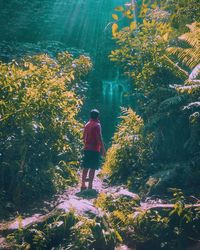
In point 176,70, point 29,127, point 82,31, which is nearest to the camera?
point 29,127

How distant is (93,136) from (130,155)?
52.5 inches

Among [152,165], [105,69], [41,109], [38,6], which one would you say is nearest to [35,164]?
[41,109]

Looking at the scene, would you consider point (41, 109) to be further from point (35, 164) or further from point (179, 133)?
point (179, 133)

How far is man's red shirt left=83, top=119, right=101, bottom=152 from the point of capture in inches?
279

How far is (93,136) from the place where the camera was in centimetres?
710

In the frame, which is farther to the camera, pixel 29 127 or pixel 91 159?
pixel 91 159

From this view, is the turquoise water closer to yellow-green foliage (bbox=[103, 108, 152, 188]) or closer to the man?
yellow-green foliage (bbox=[103, 108, 152, 188])

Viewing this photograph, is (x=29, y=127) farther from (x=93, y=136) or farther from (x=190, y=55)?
(x=190, y=55)

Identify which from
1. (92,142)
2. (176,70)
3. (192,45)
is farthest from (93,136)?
(192,45)

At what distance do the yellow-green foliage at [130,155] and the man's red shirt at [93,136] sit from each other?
108 centimetres

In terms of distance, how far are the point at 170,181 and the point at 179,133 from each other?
148cm

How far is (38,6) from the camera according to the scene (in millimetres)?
18250

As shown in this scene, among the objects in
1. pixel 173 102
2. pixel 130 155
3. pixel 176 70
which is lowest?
pixel 130 155

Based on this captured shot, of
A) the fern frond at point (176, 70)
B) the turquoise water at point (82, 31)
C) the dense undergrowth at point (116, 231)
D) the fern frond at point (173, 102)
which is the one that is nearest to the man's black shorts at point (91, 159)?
the fern frond at point (173, 102)
